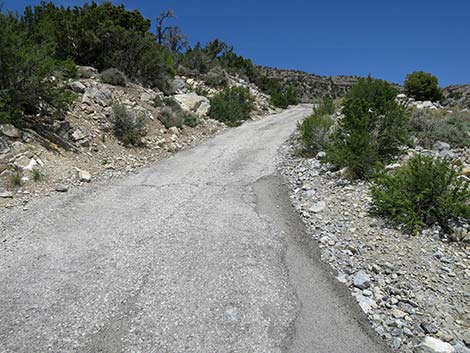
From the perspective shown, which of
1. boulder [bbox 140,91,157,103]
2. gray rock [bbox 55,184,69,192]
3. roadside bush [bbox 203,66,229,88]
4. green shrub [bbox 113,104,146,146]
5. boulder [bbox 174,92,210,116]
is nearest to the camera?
gray rock [bbox 55,184,69,192]

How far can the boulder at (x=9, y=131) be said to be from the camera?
709cm

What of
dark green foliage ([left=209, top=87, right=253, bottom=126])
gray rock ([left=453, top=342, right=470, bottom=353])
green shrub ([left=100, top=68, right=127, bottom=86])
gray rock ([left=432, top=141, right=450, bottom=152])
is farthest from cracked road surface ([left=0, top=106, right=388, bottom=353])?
dark green foliage ([left=209, top=87, right=253, bottom=126])

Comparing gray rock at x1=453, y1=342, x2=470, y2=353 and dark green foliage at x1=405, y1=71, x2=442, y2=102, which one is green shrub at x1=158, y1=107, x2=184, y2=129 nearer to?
gray rock at x1=453, y1=342, x2=470, y2=353

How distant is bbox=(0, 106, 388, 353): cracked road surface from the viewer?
316 cm

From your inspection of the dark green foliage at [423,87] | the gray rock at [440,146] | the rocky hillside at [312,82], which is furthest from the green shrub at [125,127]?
the rocky hillside at [312,82]

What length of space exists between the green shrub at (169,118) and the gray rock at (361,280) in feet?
32.5

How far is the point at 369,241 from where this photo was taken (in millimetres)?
4812

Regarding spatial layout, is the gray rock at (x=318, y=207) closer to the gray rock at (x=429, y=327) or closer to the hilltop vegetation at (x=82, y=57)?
the gray rock at (x=429, y=327)

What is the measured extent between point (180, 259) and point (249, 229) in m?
1.42

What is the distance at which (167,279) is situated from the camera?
13.3ft

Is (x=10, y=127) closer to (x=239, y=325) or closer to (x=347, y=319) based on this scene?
(x=239, y=325)

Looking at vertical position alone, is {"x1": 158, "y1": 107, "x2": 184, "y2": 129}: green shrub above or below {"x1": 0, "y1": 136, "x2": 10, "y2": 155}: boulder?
above

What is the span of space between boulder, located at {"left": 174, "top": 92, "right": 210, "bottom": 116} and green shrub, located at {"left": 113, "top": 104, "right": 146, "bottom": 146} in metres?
5.46

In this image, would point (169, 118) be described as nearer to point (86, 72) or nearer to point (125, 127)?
point (125, 127)
